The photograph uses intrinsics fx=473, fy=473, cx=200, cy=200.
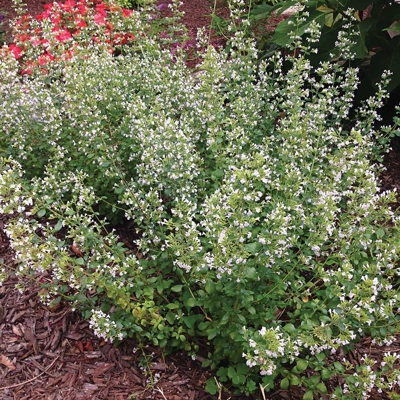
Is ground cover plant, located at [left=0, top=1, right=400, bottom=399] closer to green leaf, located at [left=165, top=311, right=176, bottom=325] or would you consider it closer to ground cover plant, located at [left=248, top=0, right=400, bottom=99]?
green leaf, located at [left=165, top=311, right=176, bottom=325]

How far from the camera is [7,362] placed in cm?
298

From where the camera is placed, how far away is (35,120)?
3.92 meters

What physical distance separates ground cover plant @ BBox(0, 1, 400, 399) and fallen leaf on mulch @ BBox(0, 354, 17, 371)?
602 mm

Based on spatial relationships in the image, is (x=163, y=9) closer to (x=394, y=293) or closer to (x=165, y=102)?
(x=165, y=102)

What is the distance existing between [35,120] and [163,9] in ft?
13.5

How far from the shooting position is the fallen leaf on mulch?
296 centimetres

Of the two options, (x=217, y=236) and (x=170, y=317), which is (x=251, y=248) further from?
(x=170, y=317)

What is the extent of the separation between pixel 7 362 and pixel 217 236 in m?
1.68

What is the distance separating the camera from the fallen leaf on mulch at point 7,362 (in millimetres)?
2958

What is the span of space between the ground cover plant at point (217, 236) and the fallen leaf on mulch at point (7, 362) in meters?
0.60

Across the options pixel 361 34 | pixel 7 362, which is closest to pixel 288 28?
pixel 361 34

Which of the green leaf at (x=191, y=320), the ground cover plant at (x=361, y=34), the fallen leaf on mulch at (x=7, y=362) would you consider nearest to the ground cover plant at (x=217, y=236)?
the green leaf at (x=191, y=320)

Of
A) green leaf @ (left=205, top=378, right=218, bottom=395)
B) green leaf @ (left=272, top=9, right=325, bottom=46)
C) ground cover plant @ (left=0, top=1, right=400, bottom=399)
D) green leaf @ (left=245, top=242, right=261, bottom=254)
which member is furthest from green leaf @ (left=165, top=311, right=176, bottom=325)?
green leaf @ (left=272, top=9, right=325, bottom=46)

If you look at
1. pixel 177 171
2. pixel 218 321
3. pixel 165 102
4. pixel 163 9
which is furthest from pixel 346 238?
pixel 163 9
